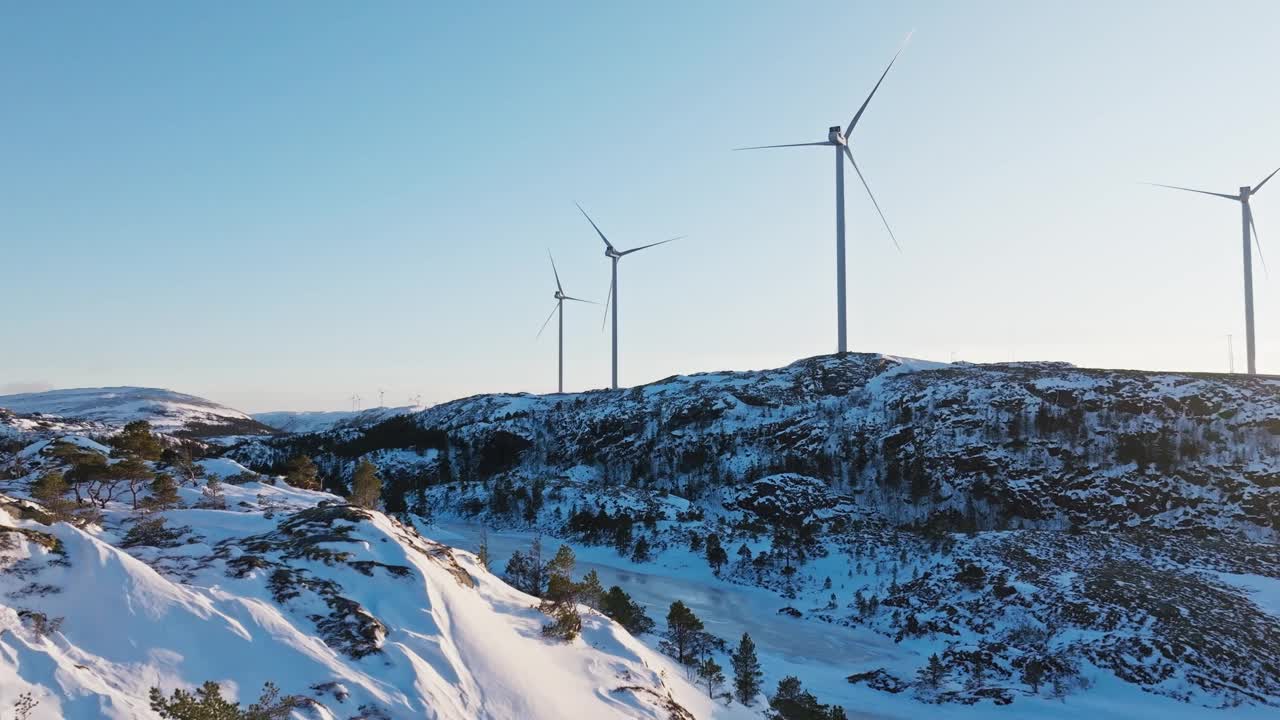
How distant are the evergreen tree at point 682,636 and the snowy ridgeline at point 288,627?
447cm

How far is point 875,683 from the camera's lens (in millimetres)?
46156

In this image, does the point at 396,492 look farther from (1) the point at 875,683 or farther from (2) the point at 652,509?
(1) the point at 875,683

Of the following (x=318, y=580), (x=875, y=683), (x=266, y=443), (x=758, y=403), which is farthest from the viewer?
(x=266, y=443)

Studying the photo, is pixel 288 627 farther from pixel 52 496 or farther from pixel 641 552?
pixel 641 552

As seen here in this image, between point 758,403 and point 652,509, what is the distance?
4241 centimetres

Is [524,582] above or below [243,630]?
below

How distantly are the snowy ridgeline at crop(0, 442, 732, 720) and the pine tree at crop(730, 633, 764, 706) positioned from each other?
7.79 feet

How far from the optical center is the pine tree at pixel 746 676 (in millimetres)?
38938

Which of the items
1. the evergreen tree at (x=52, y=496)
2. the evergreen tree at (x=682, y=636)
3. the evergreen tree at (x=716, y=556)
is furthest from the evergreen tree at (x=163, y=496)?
the evergreen tree at (x=716, y=556)

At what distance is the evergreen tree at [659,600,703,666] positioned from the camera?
45.0m

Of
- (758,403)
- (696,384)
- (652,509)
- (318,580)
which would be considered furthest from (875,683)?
(696,384)

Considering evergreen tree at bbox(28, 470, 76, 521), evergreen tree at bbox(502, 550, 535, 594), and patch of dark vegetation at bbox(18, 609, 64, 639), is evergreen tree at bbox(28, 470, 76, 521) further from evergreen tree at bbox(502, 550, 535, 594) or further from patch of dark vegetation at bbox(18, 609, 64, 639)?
evergreen tree at bbox(502, 550, 535, 594)

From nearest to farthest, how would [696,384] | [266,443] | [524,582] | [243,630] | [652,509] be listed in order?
1. [243,630]
2. [524,582]
3. [652,509]
4. [696,384]
5. [266,443]

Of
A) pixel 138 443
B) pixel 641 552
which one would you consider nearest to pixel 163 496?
pixel 138 443
